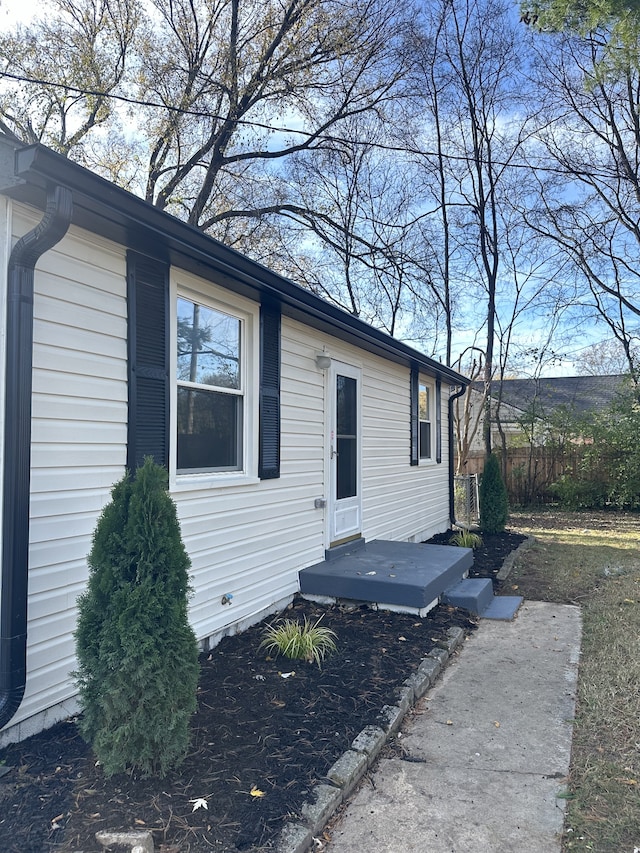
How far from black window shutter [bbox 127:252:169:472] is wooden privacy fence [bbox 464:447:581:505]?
41.6 ft

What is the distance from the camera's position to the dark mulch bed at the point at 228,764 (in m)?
2.21

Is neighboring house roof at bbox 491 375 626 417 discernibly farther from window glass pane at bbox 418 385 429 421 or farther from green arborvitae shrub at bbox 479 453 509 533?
window glass pane at bbox 418 385 429 421

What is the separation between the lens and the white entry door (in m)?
6.22

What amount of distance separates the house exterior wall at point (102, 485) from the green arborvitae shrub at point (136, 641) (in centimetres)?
41

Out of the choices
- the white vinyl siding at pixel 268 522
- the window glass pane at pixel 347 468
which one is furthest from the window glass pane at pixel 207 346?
the window glass pane at pixel 347 468

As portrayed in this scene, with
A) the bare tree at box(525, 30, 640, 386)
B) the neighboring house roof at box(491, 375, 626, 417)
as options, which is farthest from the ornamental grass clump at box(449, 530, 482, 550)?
the neighboring house roof at box(491, 375, 626, 417)

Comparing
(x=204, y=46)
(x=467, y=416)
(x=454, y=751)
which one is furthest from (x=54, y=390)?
(x=467, y=416)

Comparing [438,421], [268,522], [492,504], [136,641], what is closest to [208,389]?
[268,522]

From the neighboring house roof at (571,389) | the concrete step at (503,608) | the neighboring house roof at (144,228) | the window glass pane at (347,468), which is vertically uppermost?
the neighboring house roof at (571,389)

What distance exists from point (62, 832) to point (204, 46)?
13454mm

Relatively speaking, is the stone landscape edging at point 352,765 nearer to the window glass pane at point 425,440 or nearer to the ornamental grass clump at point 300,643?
the ornamental grass clump at point 300,643

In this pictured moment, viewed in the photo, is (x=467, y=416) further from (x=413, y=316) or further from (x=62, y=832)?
(x=62, y=832)

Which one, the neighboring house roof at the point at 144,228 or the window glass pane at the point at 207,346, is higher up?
the neighboring house roof at the point at 144,228

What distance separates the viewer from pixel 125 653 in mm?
2402
